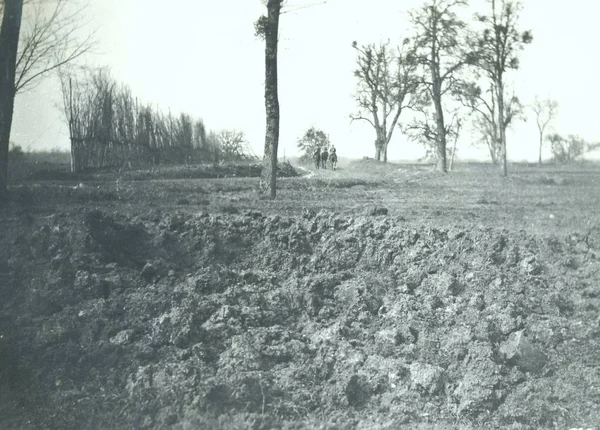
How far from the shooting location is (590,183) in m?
9.22

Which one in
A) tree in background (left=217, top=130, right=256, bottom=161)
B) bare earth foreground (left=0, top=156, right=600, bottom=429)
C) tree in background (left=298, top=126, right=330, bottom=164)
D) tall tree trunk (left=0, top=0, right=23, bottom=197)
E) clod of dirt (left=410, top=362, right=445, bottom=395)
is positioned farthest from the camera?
tree in background (left=298, top=126, right=330, bottom=164)

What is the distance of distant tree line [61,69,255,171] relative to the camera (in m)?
18.8

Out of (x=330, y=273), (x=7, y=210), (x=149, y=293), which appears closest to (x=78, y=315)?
(x=149, y=293)

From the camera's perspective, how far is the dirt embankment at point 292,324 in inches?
170

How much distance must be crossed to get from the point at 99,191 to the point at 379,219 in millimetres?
7286

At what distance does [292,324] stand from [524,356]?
92.5 inches

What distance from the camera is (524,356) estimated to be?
4.76 metres

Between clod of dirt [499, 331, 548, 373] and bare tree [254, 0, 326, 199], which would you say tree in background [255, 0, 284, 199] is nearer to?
bare tree [254, 0, 326, 199]

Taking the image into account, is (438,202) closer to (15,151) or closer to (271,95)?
(271,95)

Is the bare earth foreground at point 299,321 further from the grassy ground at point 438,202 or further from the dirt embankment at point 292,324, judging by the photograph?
the grassy ground at point 438,202

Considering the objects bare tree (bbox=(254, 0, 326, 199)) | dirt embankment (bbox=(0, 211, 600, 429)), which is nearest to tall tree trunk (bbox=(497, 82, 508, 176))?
bare tree (bbox=(254, 0, 326, 199))

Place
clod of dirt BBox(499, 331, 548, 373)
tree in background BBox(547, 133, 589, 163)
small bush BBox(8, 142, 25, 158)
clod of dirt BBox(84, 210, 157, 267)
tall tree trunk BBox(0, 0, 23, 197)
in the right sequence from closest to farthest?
clod of dirt BBox(499, 331, 548, 373), clod of dirt BBox(84, 210, 157, 267), tall tree trunk BBox(0, 0, 23, 197), small bush BBox(8, 142, 25, 158), tree in background BBox(547, 133, 589, 163)

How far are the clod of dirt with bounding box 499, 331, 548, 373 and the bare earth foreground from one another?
2cm

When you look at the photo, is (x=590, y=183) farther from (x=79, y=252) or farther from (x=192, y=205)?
(x=79, y=252)
